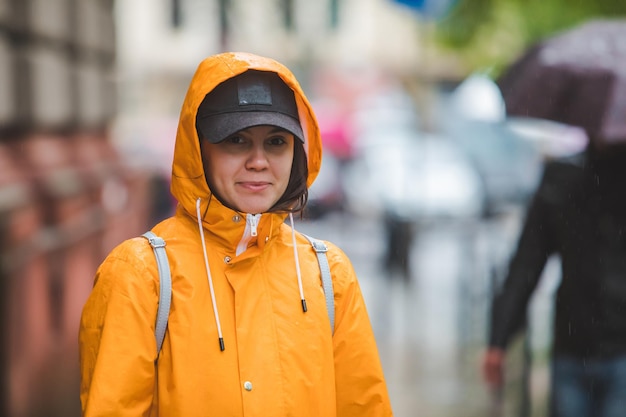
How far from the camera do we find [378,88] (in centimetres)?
4712

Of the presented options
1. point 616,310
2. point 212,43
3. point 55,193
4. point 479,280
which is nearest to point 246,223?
point 616,310

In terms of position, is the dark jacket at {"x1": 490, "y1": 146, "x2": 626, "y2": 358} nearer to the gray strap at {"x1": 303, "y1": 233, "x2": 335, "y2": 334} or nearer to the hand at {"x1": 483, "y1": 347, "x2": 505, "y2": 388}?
the hand at {"x1": 483, "y1": 347, "x2": 505, "y2": 388}

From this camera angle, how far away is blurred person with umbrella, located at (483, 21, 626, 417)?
13.5ft

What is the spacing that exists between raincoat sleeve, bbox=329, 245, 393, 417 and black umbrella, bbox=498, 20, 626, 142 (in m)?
2.03

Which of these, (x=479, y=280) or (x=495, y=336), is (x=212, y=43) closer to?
(x=479, y=280)

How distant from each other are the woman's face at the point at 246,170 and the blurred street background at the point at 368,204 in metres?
0.99

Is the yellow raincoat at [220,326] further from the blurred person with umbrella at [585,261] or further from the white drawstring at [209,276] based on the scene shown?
the blurred person with umbrella at [585,261]

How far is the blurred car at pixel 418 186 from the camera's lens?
18.1 metres

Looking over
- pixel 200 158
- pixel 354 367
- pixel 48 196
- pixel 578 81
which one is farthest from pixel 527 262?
pixel 48 196

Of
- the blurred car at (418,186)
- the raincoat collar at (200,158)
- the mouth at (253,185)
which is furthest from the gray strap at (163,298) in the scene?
the blurred car at (418,186)

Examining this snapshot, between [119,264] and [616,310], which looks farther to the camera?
[616,310]

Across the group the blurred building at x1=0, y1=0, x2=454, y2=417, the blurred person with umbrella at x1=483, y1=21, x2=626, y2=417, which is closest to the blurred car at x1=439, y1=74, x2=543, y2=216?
the blurred building at x1=0, y1=0, x2=454, y2=417

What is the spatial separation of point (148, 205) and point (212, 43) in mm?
30723

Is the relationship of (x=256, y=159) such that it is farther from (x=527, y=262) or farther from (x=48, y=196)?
(x=48, y=196)
